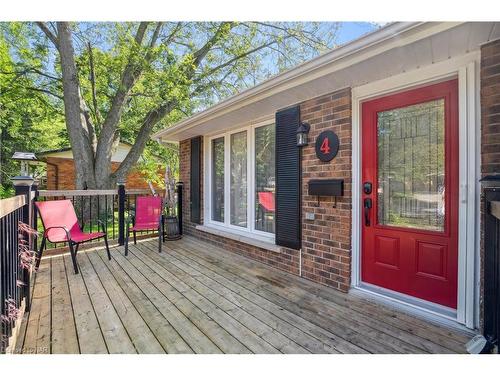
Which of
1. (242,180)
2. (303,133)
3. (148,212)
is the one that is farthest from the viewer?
(148,212)

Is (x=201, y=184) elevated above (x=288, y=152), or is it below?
below

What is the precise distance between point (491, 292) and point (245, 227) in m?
2.99

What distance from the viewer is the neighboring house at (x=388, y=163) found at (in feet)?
6.32

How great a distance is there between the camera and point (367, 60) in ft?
6.90

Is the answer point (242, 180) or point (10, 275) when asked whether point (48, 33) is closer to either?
point (242, 180)

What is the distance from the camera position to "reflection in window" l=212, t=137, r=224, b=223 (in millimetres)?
4719

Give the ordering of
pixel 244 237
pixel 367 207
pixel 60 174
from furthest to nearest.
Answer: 1. pixel 60 174
2. pixel 244 237
3. pixel 367 207

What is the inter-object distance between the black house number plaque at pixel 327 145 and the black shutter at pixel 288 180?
0.97ft

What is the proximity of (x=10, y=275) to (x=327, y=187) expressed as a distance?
2849 mm

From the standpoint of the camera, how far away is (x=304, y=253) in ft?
10.2

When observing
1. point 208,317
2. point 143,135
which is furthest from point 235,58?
point 208,317

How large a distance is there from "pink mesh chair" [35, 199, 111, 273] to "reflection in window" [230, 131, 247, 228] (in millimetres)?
2019
